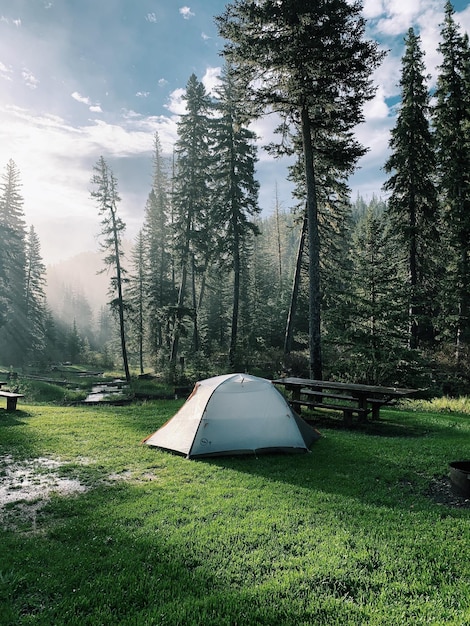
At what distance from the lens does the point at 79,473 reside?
6.92 m

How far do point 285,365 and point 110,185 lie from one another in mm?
18818

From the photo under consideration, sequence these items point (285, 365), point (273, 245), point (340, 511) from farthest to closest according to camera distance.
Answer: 1. point (273, 245)
2. point (285, 365)
3. point (340, 511)

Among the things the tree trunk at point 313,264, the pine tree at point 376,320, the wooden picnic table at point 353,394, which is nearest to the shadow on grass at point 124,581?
Result: the wooden picnic table at point 353,394

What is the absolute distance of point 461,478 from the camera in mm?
5805

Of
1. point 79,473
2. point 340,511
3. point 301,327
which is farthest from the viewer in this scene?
point 301,327

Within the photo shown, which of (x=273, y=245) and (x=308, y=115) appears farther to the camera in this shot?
(x=273, y=245)

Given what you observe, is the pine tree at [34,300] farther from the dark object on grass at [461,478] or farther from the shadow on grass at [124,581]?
the dark object on grass at [461,478]

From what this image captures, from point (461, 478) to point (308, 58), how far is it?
41.1ft

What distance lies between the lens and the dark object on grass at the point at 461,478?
226 inches

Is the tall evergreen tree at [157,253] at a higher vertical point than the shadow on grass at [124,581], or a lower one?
higher

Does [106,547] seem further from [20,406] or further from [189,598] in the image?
[20,406]

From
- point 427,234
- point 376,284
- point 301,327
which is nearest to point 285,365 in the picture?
point 376,284

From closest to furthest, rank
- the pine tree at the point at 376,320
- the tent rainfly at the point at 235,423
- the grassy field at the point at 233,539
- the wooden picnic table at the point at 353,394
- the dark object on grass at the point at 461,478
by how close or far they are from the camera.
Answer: the grassy field at the point at 233,539
the dark object on grass at the point at 461,478
the tent rainfly at the point at 235,423
the wooden picnic table at the point at 353,394
the pine tree at the point at 376,320

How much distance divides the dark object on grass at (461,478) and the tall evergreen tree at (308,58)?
773cm
